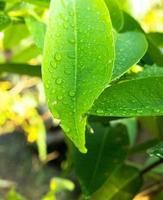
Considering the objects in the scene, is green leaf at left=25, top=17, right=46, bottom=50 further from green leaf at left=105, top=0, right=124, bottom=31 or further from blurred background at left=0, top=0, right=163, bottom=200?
blurred background at left=0, top=0, right=163, bottom=200

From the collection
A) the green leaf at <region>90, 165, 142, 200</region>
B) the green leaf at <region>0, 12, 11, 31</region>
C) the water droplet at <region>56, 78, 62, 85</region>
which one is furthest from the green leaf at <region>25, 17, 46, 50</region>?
the green leaf at <region>90, 165, 142, 200</region>

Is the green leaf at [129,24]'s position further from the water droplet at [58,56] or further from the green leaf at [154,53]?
the water droplet at [58,56]

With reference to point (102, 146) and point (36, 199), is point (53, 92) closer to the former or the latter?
point (102, 146)

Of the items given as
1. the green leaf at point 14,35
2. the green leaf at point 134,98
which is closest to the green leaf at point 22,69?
the green leaf at point 14,35

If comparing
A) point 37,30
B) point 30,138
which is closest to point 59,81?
point 37,30

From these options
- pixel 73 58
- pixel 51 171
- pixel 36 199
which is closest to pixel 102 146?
pixel 73 58

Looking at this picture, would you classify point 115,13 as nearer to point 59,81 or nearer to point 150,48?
point 150,48
